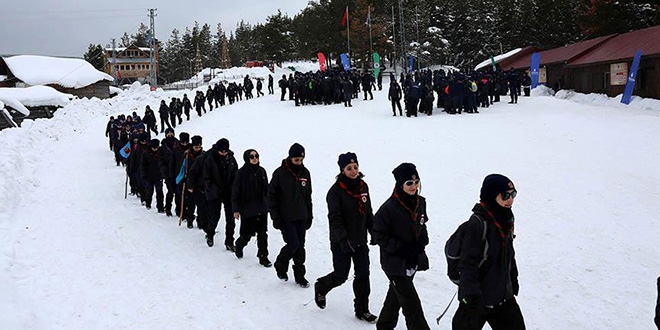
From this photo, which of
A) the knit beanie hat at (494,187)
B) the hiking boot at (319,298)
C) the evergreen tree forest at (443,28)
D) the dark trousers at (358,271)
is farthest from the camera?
the evergreen tree forest at (443,28)

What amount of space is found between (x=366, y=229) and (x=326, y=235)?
3.32 m

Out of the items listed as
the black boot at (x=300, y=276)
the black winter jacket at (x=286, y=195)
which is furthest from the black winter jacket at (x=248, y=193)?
the black boot at (x=300, y=276)

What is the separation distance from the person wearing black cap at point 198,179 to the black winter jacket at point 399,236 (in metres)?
4.23

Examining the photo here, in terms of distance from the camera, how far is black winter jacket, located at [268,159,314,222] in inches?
237

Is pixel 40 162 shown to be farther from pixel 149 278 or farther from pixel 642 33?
pixel 642 33

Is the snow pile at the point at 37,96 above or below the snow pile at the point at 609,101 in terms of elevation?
above

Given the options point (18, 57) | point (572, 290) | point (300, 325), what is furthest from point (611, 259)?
point (18, 57)

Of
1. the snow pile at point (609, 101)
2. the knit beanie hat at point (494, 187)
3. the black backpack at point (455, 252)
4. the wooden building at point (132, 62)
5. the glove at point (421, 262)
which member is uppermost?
the wooden building at point (132, 62)

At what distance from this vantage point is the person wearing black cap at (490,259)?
3.69m

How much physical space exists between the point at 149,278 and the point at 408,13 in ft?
198

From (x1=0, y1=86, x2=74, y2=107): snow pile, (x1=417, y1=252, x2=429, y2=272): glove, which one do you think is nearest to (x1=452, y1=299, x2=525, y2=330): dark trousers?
(x1=417, y1=252, x2=429, y2=272): glove

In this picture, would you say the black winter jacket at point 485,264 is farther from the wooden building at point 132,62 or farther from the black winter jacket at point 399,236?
the wooden building at point 132,62

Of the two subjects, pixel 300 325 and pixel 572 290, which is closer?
pixel 300 325

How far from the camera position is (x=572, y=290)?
19.3 ft
